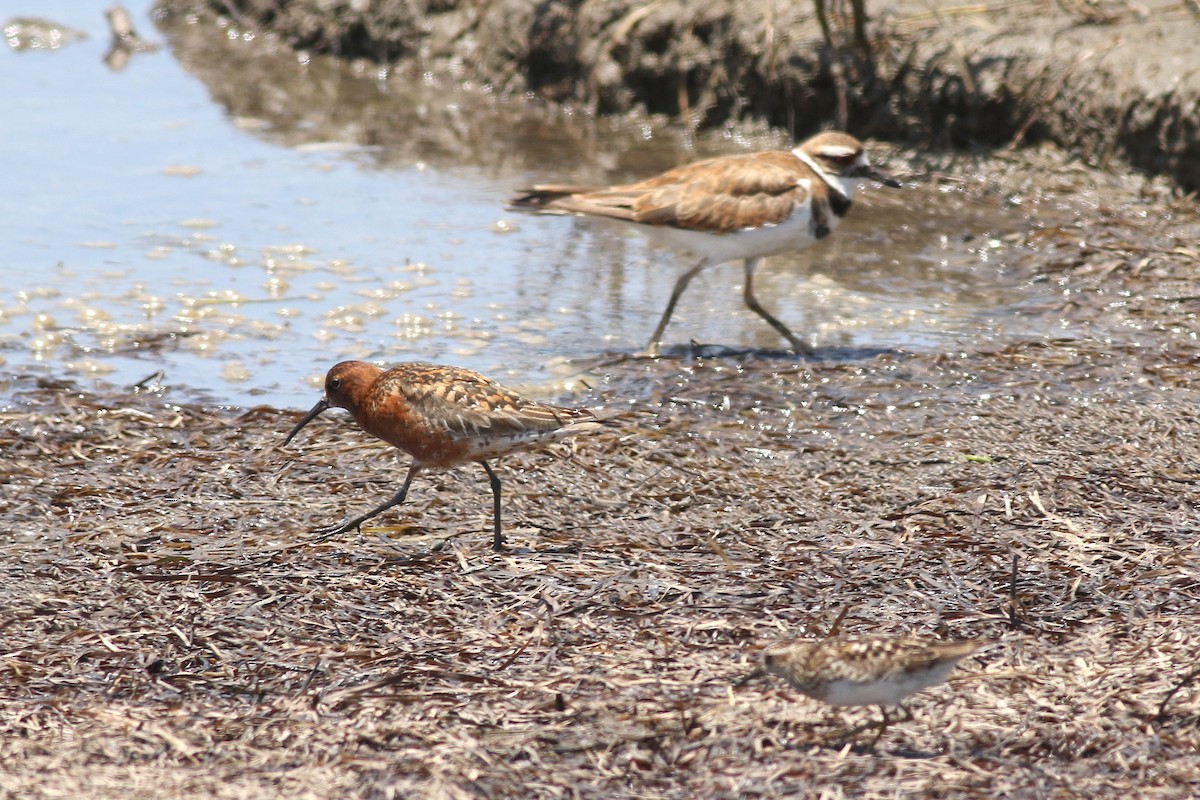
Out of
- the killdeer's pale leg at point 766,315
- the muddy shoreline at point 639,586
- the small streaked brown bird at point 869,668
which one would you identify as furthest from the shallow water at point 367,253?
the small streaked brown bird at point 869,668

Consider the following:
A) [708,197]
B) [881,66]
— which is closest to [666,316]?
[708,197]

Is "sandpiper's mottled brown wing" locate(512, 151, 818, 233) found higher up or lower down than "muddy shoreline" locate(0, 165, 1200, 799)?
higher up

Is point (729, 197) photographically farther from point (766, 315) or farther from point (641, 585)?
point (641, 585)

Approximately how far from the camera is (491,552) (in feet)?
19.5

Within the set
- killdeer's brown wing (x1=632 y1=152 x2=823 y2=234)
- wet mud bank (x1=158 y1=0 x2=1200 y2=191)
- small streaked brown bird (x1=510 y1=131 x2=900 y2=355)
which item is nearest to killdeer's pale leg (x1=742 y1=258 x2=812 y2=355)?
small streaked brown bird (x1=510 y1=131 x2=900 y2=355)

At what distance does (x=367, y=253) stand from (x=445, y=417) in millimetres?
4292

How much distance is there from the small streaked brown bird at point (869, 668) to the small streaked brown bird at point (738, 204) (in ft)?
13.4

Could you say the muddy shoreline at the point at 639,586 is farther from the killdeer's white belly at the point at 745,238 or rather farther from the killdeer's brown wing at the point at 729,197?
the killdeer's brown wing at the point at 729,197

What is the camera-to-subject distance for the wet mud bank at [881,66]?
10750mm

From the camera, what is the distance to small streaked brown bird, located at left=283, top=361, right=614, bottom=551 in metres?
5.98

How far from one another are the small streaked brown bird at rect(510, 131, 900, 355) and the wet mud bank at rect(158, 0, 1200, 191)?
3.01 metres

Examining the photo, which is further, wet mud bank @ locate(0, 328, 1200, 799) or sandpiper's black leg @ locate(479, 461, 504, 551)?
sandpiper's black leg @ locate(479, 461, 504, 551)

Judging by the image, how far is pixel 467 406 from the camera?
5984 millimetres

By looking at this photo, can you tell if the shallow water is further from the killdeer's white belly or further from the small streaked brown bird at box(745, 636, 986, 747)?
the small streaked brown bird at box(745, 636, 986, 747)
